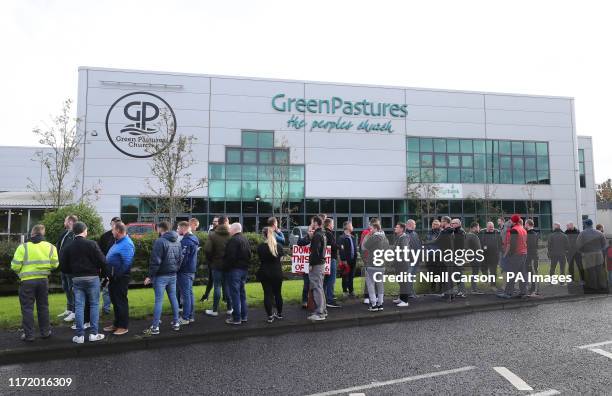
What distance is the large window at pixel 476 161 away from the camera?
110 ft

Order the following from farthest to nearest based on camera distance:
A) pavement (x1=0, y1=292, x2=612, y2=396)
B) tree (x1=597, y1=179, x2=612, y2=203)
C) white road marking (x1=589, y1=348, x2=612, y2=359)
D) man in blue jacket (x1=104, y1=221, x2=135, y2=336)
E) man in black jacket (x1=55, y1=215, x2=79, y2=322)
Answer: tree (x1=597, y1=179, x2=612, y2=203) < man in black jacket (x1=55, y1=215, x2=79, y2=322) < man in blue jacket (x1=104, y1=221, x2=135, y2=336) < white road marking (x1=589, y1=348, x2=612, y2=359) < pavement (x1=0, y1=292, x2=612, y2=396)

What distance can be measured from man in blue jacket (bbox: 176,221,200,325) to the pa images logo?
72.9 feet

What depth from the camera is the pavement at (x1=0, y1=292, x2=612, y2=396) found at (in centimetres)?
493

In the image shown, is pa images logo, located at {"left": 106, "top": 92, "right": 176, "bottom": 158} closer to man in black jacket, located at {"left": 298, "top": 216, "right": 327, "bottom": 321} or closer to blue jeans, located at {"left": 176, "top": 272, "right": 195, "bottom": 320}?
blue jeans, located at {"left": 176, "top": 272, "right": 195, "bottom": 320}

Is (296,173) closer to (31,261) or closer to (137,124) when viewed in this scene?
(137,124)

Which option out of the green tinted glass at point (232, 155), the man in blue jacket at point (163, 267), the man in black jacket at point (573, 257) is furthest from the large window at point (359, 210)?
the man in blue jacket at point (163, 267)

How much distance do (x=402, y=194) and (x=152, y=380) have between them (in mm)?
29377

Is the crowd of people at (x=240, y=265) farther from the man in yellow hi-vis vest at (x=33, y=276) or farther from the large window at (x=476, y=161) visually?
the large window at (x=476, y=161)

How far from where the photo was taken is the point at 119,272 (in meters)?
7.13

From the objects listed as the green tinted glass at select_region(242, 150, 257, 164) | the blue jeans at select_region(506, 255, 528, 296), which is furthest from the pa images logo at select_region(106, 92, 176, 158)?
the blue jeans at select_region(506, 255, 528, 296)

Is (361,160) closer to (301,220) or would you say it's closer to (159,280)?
(301,220)

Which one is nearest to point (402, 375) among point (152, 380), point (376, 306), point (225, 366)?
point (225, 366)

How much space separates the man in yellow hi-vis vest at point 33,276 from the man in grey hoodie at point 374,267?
6.02 m

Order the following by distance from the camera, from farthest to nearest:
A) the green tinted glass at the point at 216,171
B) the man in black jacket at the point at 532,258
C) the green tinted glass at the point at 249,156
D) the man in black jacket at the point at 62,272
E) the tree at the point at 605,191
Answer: the tree at the point at 605,191 → the green tinted glass at the point at 249,156 → the green tinted glass at the point at 216,171 → the man in black jacket at the point at 532,258 → the man in black jacket at the point at 62,272
